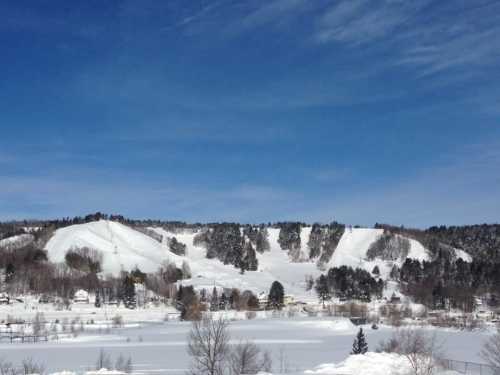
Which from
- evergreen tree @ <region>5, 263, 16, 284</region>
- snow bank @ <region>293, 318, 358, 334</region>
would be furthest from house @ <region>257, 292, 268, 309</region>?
evergreen tree @ <region>5, 263, 16, 284</region>

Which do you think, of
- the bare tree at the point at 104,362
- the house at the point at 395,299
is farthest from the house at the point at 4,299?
the house at the point at 395,299

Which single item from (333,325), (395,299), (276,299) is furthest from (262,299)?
(333,325)

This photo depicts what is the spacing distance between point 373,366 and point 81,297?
341 ft

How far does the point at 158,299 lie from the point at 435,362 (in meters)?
111

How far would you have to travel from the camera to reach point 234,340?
263 ft

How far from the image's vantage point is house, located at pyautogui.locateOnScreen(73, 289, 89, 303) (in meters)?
139

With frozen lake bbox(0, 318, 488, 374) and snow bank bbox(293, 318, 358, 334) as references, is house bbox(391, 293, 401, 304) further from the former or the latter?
snow bank bbox(293, 318, 358, 334)

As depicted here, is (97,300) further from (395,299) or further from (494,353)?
(494,353)

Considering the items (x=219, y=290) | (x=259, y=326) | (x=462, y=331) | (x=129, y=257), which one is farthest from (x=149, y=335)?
(x=129, y=257)

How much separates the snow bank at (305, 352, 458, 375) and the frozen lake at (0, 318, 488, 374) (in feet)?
22.0

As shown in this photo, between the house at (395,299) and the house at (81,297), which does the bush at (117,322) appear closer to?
the house at (81,297)

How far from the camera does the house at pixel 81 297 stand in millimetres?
139012

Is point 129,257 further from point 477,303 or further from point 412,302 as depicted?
point 477,303

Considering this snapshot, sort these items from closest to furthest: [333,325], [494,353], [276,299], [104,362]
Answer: [494,353] → [104,362] → [333,325] → [276,299]
